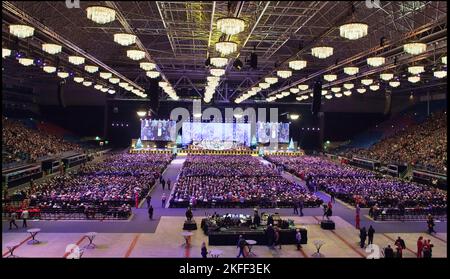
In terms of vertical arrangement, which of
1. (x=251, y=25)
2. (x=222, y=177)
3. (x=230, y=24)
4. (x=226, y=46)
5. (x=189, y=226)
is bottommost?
(x=189, y=226)

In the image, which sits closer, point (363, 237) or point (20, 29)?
point (20, 29)

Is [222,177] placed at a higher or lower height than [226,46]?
lower

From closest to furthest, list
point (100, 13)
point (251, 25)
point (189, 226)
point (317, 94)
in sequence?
point (100, 13), point (189, 226), point (251, 25), point (317, 94)

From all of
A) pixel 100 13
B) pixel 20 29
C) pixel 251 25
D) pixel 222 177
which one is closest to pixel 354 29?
pixel 100 13

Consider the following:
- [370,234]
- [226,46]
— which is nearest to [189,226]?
[370,234]

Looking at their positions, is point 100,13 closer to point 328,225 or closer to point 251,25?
point 251,25

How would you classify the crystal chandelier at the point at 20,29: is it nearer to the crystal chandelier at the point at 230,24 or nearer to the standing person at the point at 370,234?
the crystal chandelier at the point at 230,24

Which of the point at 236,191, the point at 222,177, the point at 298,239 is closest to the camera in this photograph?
the point at 298,239

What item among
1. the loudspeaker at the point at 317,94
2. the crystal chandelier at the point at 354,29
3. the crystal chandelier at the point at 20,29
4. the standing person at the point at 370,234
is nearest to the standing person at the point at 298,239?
the standing person at the point at 370,234

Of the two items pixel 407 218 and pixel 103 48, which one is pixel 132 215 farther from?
pixel 103 48
